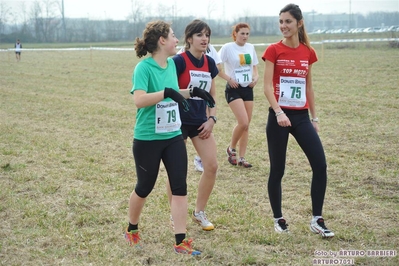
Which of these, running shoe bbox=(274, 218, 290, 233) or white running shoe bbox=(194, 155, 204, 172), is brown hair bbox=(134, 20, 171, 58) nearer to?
running shoe bbox=(274, 218, 290, 233)

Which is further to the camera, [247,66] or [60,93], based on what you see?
[60,93]

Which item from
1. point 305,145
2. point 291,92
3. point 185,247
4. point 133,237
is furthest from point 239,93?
point 185,247

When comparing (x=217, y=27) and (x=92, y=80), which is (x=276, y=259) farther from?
(x=217, y=27)

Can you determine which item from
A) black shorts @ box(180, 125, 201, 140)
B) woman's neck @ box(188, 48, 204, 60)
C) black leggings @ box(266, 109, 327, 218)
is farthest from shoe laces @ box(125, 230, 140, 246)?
woman's neck @ box(188, 48, 204, 60)

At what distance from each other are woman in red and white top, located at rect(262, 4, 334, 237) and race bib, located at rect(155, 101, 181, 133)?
0.90m

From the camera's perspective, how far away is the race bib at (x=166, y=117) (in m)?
4.25

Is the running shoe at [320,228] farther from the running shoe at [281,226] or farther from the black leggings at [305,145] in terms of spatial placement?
the running shoe at [281,226]

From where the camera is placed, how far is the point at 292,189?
6387 millimetres

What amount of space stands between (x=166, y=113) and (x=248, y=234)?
4.72 ft

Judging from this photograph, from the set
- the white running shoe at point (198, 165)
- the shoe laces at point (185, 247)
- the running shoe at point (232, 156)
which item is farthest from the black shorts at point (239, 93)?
the shoe laces at point (185, 247)

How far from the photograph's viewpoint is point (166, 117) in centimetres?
428

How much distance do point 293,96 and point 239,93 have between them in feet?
8.85

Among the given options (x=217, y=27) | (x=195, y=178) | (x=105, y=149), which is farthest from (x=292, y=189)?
(x=217, y=27)

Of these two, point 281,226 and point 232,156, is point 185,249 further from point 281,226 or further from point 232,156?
point 232,156
